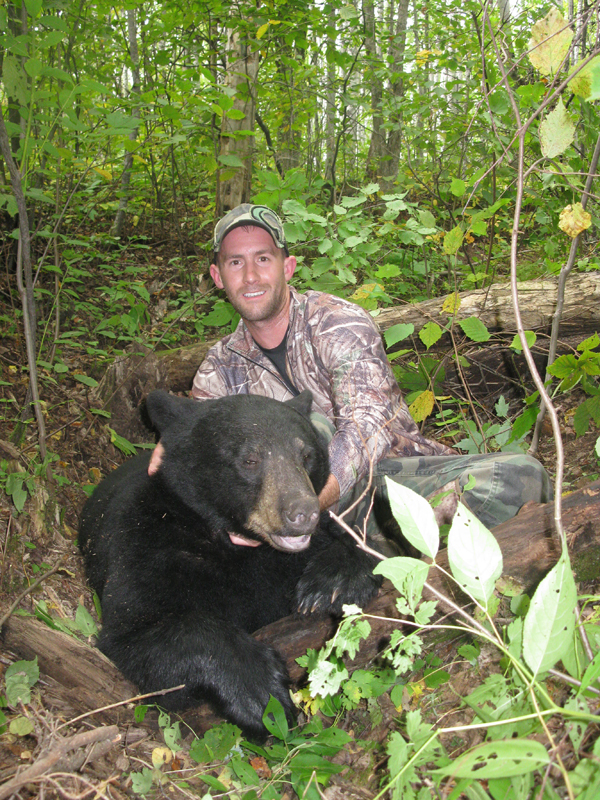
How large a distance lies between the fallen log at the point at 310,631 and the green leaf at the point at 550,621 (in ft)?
3.60

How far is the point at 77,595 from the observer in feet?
10.2

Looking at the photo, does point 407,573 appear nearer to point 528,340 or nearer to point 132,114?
point 528,340

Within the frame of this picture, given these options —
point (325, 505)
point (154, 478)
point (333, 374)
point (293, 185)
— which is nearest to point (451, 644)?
point (325, 505)

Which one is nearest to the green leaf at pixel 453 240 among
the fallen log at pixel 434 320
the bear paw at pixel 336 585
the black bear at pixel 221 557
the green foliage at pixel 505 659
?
the fallen log at pixel 434 320

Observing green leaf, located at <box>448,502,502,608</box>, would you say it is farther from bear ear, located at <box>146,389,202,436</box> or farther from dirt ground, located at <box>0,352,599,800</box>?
bear ear, located at <box>146,389,202,436</box>

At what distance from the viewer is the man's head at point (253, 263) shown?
3.75 metres

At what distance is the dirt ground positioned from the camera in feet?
5.73

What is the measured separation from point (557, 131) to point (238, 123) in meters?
4.84

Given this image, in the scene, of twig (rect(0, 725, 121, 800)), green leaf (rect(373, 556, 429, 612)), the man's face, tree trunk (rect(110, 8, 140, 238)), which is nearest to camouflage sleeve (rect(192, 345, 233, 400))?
the man's face

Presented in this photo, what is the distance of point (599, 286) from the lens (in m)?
4.64

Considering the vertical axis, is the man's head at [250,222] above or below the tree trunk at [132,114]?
below

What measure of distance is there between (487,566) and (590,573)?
1264mm

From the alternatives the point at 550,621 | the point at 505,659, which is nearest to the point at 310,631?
the point at 505,659

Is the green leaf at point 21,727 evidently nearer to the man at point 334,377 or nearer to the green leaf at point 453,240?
the man at point 334,377
